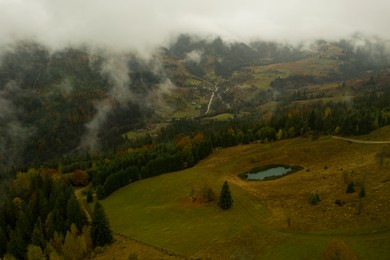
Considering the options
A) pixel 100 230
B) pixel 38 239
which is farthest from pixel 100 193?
pixel 100 230

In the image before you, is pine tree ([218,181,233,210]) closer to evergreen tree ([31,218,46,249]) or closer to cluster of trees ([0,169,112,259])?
cluster of trees ([0,169,112,259])

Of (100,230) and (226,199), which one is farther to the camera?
(226,199)

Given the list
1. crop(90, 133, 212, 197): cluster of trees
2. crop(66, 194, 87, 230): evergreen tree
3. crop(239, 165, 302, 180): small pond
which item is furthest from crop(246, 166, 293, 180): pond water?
crop(66, 194, 87, 230): evergreen tree

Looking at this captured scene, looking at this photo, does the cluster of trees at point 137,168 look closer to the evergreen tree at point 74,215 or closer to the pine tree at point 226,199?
the evergreen tree at point 74,215

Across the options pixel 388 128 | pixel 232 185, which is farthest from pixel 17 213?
pixel 388 128

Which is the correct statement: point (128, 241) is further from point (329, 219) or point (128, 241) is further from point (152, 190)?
point (329, 219)

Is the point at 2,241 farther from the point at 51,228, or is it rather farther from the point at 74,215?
the point at 74,215

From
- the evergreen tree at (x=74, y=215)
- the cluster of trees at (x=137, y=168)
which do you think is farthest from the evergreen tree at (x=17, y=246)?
the cluster of trees at (x=137, y=168)
